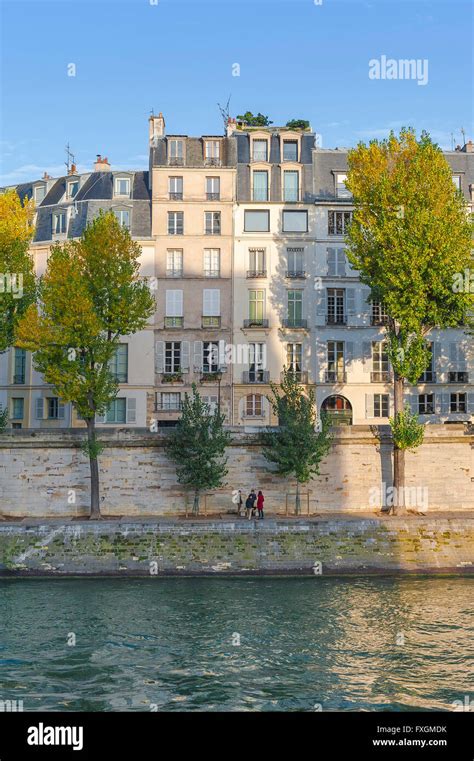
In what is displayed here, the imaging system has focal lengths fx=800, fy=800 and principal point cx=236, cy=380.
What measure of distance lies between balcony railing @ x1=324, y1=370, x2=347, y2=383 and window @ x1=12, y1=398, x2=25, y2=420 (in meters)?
18.5

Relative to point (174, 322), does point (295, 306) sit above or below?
above

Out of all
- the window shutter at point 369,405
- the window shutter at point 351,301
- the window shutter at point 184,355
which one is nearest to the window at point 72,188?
the window shutter at point 184,355

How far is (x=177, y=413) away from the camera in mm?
46250

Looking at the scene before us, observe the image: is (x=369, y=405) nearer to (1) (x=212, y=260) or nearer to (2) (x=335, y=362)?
(2) (x=335, y=362)

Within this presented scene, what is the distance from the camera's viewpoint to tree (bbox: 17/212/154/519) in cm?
3244

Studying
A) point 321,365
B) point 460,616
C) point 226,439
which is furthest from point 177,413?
point 460,616

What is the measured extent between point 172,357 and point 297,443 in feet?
47.5

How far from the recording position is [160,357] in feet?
153

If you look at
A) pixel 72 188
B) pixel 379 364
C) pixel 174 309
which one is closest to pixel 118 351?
pixel 174 309

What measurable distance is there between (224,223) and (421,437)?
19597 millimetres

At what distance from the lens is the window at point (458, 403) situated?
154 feet

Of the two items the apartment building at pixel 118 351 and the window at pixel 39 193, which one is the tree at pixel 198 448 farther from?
the window at pixel 39 193

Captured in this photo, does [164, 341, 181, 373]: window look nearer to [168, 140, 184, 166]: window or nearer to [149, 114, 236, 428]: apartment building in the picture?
[149, 114, 236, 428]: apartment building

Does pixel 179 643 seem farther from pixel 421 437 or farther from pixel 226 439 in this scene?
pixel 421 437
